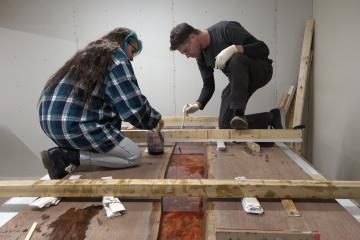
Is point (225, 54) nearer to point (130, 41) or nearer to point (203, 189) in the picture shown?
point (130, 41)

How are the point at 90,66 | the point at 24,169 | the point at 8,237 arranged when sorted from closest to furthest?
1. the point at 8,237
2. the point at 90,66
3. the point at 24,169

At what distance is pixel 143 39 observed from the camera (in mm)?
3732

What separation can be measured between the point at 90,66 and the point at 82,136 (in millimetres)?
383

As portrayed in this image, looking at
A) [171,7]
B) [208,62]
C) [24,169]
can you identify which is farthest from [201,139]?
[24,169]


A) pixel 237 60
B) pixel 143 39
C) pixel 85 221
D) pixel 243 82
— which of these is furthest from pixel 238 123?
pixel 143 39

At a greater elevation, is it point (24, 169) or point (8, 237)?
point (8, 237)

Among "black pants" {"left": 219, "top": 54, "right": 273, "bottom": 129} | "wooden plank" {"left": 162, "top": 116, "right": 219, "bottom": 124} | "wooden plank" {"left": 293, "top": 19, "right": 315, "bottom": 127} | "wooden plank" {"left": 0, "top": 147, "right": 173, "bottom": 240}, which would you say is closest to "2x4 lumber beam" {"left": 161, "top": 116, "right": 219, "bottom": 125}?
"wooden plank" {"left": 162, "top": 116, "right": 219, "bottom": 124}

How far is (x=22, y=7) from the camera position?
375cm

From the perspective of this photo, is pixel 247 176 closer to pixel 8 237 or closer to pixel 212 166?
pixel 212 166

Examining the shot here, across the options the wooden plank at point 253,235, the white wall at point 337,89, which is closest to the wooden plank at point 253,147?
the white wall at point 337,89

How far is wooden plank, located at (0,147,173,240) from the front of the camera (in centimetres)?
115

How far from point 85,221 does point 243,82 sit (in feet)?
4.85

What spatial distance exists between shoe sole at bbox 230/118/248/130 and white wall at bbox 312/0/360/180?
2.76 feet

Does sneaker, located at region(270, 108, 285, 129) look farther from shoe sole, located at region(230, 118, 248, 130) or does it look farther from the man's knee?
the man's knee
